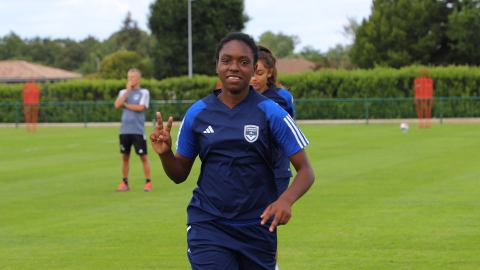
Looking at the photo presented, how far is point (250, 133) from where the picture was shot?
3305 mm

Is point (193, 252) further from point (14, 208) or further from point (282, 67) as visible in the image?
point (282, 67)

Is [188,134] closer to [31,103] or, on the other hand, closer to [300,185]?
[300,185]

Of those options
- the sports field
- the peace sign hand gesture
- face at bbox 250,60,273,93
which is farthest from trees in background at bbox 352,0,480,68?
the peace sign hand gesture

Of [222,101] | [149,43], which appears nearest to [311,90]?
[222,101]

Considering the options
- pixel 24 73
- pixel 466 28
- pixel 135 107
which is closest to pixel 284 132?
pixel 135 107

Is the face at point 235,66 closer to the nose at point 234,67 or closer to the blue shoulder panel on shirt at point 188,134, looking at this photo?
the nose at point 234,67

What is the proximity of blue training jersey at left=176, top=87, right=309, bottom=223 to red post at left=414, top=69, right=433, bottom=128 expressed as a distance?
1127 inches

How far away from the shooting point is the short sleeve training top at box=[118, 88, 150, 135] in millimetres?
10961

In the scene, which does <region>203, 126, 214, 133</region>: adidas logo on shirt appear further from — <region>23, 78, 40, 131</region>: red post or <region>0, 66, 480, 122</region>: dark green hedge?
<region>23, 78, 40, 131</region>: red post

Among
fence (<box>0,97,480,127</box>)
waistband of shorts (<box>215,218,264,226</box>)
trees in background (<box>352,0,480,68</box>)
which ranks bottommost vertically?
fence (<box>0,97,480,127</box>)

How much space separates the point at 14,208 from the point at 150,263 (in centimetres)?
431

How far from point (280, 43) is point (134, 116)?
141 meters

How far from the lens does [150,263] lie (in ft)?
19.7

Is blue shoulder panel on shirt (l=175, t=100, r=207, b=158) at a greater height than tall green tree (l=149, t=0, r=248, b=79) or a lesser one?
lesser
